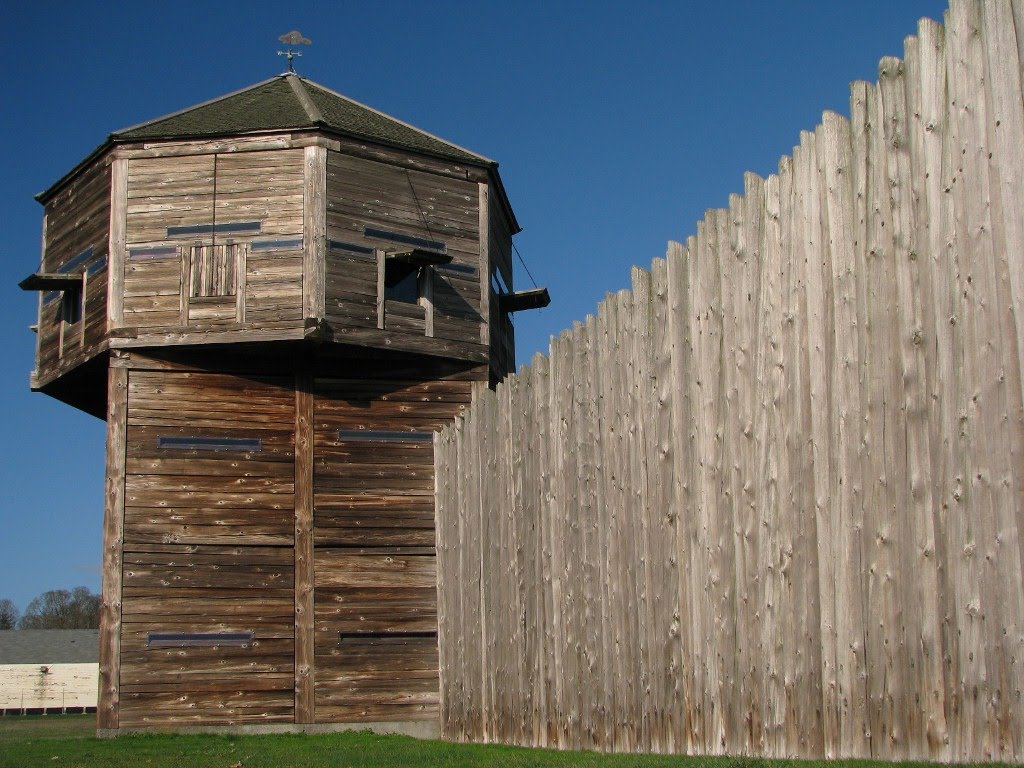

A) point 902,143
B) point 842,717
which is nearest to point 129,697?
point 842,717

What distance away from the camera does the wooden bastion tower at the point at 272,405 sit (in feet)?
47.9

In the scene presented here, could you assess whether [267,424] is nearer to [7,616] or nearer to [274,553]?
[274,553]

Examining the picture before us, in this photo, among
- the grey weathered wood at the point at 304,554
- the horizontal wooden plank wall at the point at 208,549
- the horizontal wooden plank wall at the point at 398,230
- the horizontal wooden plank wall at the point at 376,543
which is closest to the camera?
the horizontal wooden plank wall at the point at 208,549

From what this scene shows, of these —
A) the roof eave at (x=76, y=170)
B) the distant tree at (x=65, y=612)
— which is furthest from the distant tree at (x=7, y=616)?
the roof eave at (x=76, y=170)

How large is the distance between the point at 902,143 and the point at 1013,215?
890mm

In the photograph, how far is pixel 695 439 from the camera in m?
8.52

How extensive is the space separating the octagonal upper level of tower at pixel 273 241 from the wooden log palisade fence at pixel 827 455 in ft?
17.4

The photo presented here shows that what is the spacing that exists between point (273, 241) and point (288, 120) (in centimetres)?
171

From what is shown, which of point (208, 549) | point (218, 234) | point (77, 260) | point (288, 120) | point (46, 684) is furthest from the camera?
point (46, 684)

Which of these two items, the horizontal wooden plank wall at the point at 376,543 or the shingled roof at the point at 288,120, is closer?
the horizontal wooden plank wall at the point at 376,543

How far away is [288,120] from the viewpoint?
15.6 metres

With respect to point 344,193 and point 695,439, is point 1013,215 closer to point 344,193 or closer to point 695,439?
point 695,439

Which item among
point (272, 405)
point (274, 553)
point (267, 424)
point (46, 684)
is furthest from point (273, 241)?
point (46, 684)

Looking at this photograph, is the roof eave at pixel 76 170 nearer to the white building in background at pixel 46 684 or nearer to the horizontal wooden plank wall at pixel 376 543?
the horizontal wooden plank wall at pixel 376 543
